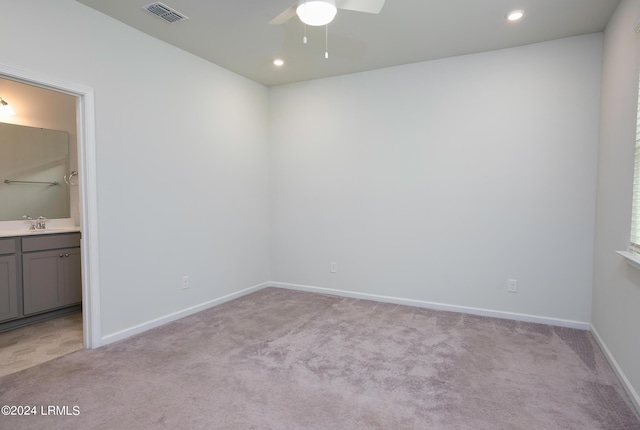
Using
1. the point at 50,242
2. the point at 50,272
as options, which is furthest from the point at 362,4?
the point at 50,272

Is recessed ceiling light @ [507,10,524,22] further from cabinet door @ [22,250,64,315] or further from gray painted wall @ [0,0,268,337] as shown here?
cabinet door @ [22,250,64,315]

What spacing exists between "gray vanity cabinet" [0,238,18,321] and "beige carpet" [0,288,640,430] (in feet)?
3.56

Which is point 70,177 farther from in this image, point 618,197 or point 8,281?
point 618,197

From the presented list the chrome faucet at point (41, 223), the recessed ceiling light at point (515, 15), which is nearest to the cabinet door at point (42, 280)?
the chrome faucet at point (41, 223)

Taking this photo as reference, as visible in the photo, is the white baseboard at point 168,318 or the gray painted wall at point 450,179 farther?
the gray painted wall at point 450,179

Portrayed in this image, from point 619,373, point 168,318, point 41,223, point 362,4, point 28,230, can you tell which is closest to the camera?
point 362,4

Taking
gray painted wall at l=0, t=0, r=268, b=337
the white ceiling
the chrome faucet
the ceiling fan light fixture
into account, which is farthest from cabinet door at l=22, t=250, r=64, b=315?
the ceiling fan light fixture

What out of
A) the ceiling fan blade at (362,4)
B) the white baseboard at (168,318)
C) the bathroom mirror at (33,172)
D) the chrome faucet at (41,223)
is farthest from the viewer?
the chrome faucet at (41,223)

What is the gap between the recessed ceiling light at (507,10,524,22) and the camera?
268 centimetres

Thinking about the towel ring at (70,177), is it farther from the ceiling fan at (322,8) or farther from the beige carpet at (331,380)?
the ceiling fan at (322,8)

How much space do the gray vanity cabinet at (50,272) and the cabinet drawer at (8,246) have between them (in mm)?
74

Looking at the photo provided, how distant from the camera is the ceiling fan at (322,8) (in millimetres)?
1955

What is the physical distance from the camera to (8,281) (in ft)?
10.2

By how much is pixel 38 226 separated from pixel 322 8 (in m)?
3.70
